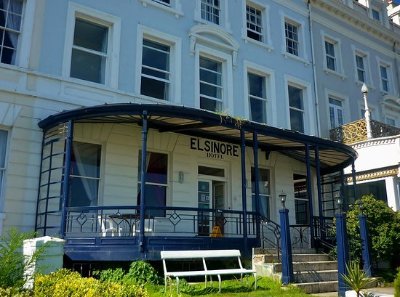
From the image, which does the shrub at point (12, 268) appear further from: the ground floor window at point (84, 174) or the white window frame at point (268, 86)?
the white window frame at point (268, 86)

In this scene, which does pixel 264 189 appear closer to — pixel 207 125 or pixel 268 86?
pixel 268 86

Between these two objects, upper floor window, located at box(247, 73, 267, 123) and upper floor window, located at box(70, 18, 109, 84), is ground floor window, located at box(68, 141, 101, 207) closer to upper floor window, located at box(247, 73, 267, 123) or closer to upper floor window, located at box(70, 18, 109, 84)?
upper floor window, located at box(70, 18, 109, 84)

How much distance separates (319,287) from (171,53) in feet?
29.1

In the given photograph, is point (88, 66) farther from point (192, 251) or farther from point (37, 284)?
point (37, 284)

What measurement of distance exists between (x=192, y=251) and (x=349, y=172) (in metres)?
11.0

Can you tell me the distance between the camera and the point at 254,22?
60.5ft

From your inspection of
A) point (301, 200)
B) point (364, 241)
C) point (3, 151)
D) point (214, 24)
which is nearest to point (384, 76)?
point (301, 200)

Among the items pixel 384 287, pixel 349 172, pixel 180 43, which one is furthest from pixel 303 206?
pixel 180 43

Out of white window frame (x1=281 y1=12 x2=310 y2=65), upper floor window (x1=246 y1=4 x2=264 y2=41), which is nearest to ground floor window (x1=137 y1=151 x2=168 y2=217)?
upper floor window (x1=246 y1=4 x2=264 y2=41)

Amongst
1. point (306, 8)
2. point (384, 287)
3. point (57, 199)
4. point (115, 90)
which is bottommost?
point (384, 287)

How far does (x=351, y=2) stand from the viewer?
77.8 feet

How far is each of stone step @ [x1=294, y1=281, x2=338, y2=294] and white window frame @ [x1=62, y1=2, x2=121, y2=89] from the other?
7703mm

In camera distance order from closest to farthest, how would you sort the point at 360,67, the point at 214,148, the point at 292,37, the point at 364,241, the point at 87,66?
the point at 364,241
the point at 87,66
the point at 214,148
the point at 292,37
the point at 360,67

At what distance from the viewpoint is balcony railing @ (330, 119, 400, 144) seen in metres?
18.9
